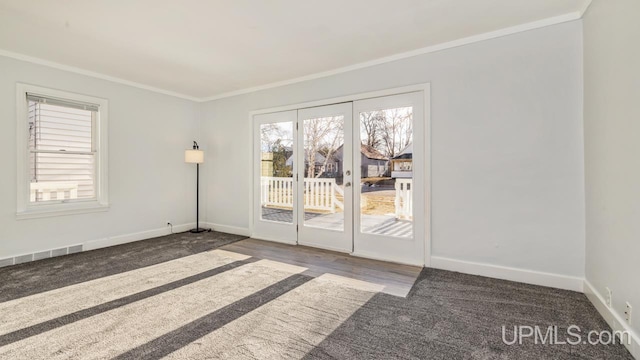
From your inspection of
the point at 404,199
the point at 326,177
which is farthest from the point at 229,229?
the point at 404,199

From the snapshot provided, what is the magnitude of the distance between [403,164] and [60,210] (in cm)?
443

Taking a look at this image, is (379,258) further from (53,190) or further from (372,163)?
(53,190)

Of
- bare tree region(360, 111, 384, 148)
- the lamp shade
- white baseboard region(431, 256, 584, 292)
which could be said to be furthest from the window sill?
white baseboard region(431, 256, 584, 292)

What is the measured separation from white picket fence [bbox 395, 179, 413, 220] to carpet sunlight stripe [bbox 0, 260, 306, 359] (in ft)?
5.23

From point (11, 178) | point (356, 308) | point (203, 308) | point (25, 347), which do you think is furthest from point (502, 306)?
point (11, 178)

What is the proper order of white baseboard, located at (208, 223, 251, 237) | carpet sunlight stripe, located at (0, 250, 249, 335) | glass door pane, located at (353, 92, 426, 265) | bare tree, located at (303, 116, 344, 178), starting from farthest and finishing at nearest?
white baseboard, located at (208, 223, 251, 237) < bare tree, located at (303, 116, 344, 178) < glass door pane, located at (353, 92, 426, 265) < carpet sunlight stripe, located at (0, 250, 249, 335)

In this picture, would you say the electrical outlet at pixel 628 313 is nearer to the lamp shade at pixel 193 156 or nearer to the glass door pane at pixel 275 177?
the glass door pane at pixel 275 177

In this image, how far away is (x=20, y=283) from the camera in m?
2.83

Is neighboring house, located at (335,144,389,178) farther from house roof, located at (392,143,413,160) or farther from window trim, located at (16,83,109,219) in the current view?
window trim, located at (16,83,109,219)

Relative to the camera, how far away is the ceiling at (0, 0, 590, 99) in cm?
245

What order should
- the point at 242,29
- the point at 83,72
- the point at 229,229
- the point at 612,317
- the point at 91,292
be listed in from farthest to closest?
the point at 229,229, the point at 83,72, the point at 242,29, the point at 91,292, the point at 612,317

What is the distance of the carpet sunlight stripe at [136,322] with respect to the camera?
1.77 meters

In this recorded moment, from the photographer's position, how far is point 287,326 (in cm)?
207

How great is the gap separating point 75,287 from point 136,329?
49.7 inches
